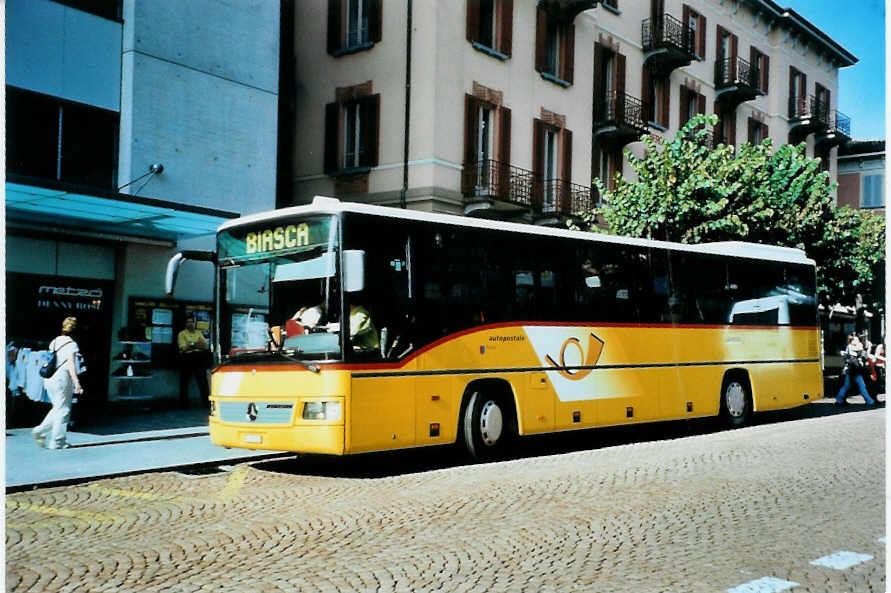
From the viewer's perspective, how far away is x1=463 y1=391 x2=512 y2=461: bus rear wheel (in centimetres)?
1122

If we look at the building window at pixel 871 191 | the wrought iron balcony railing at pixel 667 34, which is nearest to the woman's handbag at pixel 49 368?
the building window at pixel 871 191

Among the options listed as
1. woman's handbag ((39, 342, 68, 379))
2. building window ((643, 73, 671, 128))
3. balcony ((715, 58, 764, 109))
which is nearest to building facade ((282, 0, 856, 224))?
building window ((643, 73, 671, 128))

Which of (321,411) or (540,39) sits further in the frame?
(540,39)

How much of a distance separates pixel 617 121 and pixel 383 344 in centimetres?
1819

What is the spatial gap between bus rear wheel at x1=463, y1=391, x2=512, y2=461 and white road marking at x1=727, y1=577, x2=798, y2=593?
577 centimetres

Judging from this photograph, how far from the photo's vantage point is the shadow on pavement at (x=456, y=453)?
10797 mm

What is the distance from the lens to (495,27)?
2292cm

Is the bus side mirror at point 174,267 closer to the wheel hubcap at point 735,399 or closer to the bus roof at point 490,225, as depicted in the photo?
the bus roof at point 490,225

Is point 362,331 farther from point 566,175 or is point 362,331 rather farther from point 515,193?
point 566,175

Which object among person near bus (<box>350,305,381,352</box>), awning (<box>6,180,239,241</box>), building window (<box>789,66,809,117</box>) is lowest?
person near bus (<box>350,305,381,352</box>)

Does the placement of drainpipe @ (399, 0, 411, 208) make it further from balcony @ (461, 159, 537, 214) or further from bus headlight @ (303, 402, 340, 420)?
bus headlight @ (303, 402, 340, 420)

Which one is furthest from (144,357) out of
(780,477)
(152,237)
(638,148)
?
(638,148)

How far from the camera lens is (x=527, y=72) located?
23969 mm

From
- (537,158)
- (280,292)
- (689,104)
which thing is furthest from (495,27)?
(280,292)
